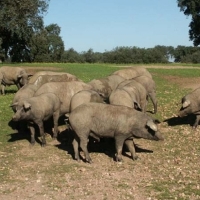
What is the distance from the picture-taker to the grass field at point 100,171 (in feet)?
27.1

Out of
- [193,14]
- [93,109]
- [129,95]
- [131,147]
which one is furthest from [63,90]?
[193,14]

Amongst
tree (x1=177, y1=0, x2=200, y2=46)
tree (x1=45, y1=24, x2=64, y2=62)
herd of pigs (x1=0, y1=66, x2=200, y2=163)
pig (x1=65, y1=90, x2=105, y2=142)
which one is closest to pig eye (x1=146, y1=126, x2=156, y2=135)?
Result: herd of pigs (x1=0, y1=66, x2=200, y2=163)

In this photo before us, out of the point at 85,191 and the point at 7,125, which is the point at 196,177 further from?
the point at 7,125

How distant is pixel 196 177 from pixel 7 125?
23.7 feet

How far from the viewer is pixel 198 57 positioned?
80188 mm

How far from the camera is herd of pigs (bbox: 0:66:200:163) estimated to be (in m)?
10.1

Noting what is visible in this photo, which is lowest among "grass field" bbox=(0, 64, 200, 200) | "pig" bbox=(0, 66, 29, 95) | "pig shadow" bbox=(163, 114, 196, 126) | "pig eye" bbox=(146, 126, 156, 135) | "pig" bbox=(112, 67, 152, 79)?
"grass field" bbox=(0, 64, 200, 200)

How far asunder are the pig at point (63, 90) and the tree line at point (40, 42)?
28.1 metres

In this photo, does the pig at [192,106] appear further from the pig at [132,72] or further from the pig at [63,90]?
the pig at [132,72]

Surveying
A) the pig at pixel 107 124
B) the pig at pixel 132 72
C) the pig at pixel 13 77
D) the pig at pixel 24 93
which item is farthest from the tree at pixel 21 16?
the pig at pixel 107 124

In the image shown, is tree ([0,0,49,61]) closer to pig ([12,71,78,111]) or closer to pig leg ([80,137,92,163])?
pig ([12,71,78,111])

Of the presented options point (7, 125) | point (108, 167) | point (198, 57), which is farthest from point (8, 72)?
point (198, 57)

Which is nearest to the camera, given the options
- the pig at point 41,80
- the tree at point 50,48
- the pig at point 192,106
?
the pig at point 192,106

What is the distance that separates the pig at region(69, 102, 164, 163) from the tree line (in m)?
31.8
